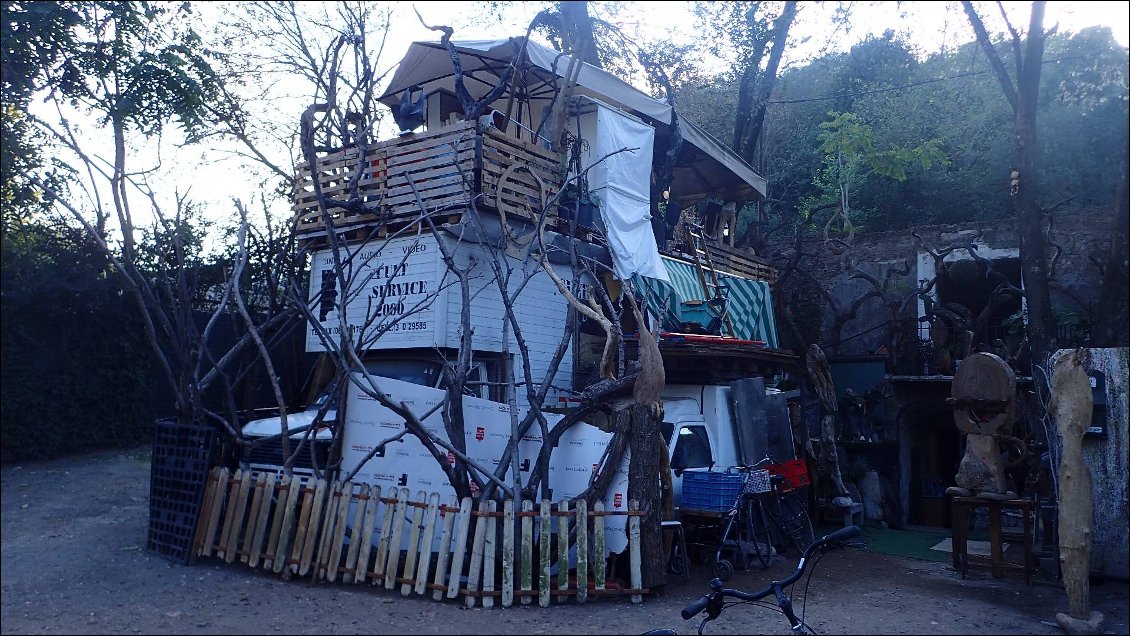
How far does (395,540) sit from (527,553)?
130cm

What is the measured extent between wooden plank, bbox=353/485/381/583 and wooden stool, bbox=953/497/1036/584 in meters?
6.23

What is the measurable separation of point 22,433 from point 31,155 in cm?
440

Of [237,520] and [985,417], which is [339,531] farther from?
[985,417]

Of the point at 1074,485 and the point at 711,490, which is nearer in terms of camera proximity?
the point at 1074,485

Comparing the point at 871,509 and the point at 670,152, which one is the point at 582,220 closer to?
the point at 670,152

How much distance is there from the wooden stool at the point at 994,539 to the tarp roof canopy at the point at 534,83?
24.6ft

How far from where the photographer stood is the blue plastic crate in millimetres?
9367

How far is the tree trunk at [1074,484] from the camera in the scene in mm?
7012

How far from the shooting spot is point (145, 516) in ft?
34.6

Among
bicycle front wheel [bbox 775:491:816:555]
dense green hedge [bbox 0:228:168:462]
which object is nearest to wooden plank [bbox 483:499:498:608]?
Answer: bicycle front wheel [bbox 775:491:816:555]

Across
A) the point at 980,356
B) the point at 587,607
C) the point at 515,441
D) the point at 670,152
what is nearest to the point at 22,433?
the point at 515,441

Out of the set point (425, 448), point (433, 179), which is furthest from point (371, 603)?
point (433, 179)

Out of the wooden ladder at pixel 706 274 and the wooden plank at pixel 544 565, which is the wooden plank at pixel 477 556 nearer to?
the wooden plank at pixel 544 565

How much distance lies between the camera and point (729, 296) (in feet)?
51.9
